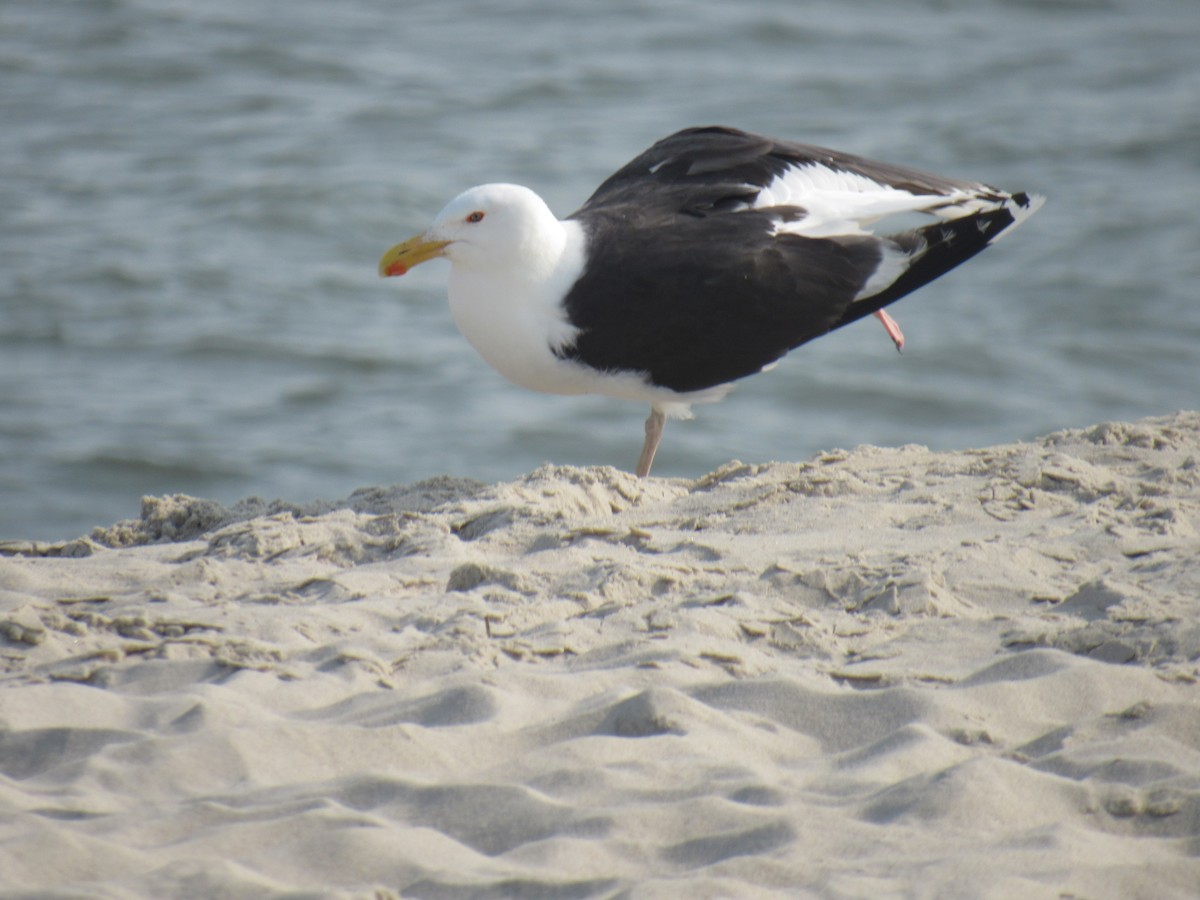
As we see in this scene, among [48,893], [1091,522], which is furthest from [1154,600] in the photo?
[48,893]

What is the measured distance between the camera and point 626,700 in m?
3.31

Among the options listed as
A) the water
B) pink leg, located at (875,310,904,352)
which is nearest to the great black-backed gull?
pink leg, located at (875,310,904,352)

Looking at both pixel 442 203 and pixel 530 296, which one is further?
pixel 442 203

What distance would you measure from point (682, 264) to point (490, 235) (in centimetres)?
73

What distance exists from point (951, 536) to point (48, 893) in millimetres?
2779

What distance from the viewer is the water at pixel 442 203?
966 cm

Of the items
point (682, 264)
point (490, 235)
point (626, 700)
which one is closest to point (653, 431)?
point (682, 264)

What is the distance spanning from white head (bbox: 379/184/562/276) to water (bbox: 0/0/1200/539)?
3473 mm

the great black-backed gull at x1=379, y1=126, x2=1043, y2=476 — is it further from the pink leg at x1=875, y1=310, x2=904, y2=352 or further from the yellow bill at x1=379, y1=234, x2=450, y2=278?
the pink leg at x1=875, y1=310, x2=904, y2=352

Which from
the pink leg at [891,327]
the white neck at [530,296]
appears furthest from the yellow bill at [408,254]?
the pink leg at [891,327]

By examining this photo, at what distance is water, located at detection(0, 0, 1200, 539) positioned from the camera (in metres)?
9.66

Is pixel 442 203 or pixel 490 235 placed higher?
pixel 490 235

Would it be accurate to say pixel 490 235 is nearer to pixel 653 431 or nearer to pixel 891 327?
pixel 653 431

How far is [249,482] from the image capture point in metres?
8.93
